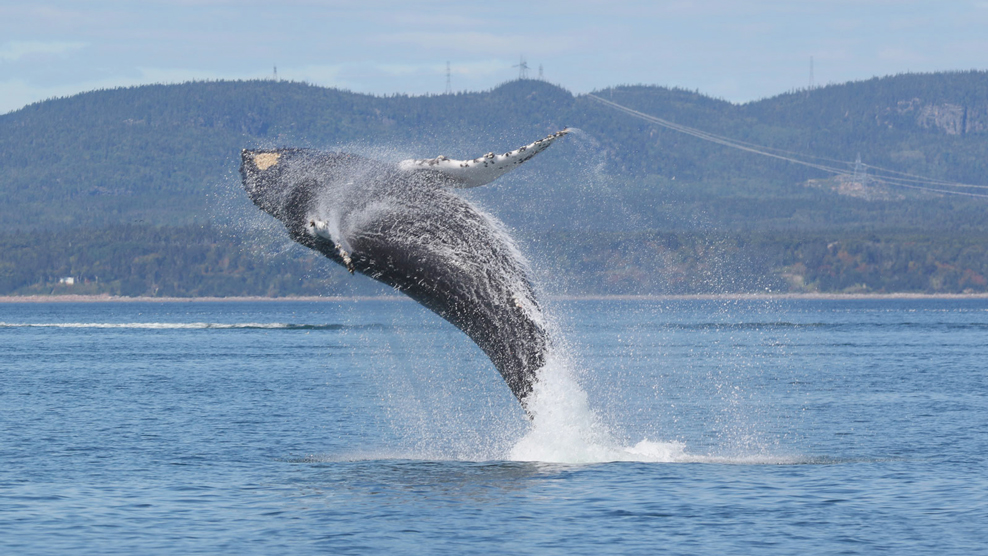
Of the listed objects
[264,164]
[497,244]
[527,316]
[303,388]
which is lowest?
[303,388]

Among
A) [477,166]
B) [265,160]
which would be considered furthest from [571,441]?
[265,160]

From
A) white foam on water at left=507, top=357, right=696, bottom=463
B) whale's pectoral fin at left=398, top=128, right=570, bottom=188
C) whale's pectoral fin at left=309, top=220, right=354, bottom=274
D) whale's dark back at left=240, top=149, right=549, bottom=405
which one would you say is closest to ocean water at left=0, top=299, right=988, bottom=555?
white foam on water at left=507, top=357, right=696, bottom=463

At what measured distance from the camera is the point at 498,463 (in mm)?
24359

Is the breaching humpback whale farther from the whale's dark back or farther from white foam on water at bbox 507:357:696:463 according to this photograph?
white foam on water at bbox 507:357:696:463

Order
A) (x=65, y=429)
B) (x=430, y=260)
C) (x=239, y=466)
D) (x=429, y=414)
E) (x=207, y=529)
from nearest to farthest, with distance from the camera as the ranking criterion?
(x=430, y=260) → (x=207, y=529) → (x=239, y=466) → (x=65, y=429) → (x=429, y=414)

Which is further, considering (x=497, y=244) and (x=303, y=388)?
(x=303, y=388)

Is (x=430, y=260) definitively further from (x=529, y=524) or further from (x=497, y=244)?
(x=529, y=524)

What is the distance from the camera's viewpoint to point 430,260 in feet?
60.5

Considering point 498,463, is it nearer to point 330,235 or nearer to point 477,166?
point 330,235

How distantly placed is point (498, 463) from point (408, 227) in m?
7.70

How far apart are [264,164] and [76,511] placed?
25.7 ft

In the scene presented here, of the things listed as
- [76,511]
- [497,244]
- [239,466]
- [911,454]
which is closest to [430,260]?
[497,244]

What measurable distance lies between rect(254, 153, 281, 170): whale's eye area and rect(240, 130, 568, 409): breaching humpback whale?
0.02 meters

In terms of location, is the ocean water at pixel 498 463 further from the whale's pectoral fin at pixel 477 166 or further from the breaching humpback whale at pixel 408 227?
the whale's pectoral fin at pixel 477 166
